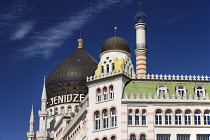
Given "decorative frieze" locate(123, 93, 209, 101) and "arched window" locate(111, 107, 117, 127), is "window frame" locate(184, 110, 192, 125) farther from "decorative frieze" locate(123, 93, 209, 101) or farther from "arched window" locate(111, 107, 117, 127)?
"arched window" locate(111, 107, 117, 127)

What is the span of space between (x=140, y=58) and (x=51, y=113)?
29.2m

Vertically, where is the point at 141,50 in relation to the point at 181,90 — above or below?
above

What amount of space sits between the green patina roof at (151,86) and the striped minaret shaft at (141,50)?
10.3m

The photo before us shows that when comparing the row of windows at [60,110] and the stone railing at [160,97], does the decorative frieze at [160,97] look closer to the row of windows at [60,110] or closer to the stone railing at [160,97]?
the stone railing at [160,97]

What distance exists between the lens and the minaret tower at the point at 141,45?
94.0 meters

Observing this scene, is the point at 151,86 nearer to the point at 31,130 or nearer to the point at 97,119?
the point at 97,119

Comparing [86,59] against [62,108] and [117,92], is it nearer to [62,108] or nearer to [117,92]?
[62,108]

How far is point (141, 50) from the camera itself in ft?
315

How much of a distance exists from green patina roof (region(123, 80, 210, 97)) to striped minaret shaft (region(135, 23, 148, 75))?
1030cm

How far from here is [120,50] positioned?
285ft

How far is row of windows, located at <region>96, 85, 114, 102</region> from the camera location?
81.9m

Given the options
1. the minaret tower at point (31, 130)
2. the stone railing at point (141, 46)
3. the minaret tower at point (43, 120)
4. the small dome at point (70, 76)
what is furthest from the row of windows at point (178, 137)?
the minaret tower at point (31, 130)

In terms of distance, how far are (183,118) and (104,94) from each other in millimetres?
11814

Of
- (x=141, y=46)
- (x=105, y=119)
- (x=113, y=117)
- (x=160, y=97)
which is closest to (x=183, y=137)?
(x=160, y=97)
